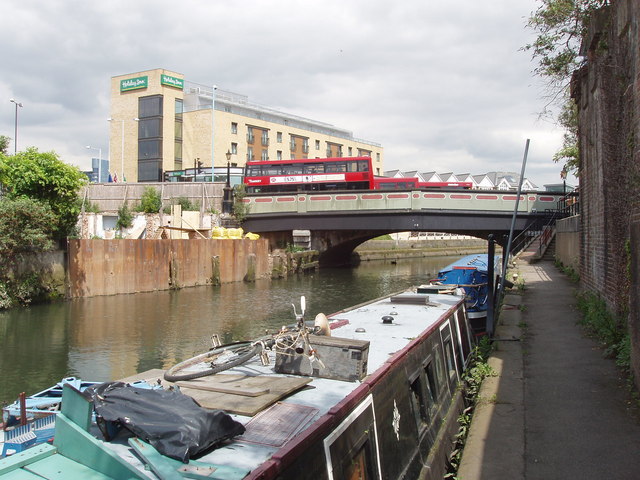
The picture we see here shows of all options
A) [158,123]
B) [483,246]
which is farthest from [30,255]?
[483,246]

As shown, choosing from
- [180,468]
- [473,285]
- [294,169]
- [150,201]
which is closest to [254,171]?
[294,169]

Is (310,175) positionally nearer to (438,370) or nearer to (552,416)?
(438,370)

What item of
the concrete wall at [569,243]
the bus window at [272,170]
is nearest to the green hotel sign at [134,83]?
the bus window at [272,170]

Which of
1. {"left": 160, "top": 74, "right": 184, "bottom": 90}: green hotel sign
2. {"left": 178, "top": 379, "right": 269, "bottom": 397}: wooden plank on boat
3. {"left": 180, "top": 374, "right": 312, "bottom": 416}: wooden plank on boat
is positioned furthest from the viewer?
{"left": 160, "top": 74, "right": 184, "bottom": 90}: green hotel sign

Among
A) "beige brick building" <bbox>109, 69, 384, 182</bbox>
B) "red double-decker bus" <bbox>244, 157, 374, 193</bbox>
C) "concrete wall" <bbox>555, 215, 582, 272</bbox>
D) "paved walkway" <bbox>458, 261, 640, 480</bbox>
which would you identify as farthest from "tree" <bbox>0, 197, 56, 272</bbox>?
"beige brick building" <bbox>109, 69, 384, 182</bbox>

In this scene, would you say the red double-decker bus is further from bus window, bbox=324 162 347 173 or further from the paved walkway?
the paved walkway

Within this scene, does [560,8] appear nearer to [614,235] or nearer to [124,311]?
[614,235]

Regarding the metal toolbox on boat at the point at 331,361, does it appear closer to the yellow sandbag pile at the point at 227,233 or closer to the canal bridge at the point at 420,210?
the canal bridge at the point at 420,210

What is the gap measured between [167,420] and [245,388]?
4.10 feet

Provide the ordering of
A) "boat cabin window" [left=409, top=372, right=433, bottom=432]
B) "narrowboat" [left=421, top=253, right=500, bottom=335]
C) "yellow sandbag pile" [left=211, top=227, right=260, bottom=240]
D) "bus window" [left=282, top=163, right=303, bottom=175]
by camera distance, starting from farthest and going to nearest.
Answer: "bus window" [left=282, top=163, right=303, bottom=175]
"yellow sandbag pile" [left=211, top=227, right=260, bottom=240]
"narrowboat" [left=421, top=253, right=500, bottom=335]
"boat cabin window" [left=409, top=372, right=433, bottom=432]

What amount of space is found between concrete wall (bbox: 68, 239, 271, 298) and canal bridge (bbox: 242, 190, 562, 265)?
384 cm

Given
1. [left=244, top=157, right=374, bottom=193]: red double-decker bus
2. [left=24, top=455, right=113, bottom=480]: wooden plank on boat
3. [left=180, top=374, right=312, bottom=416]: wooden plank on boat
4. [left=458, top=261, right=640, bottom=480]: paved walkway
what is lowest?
[left=458, top=261, right=640, bottom=480]: paved walkway

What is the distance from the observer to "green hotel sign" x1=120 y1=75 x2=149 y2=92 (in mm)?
58406

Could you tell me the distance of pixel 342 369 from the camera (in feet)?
18.0
